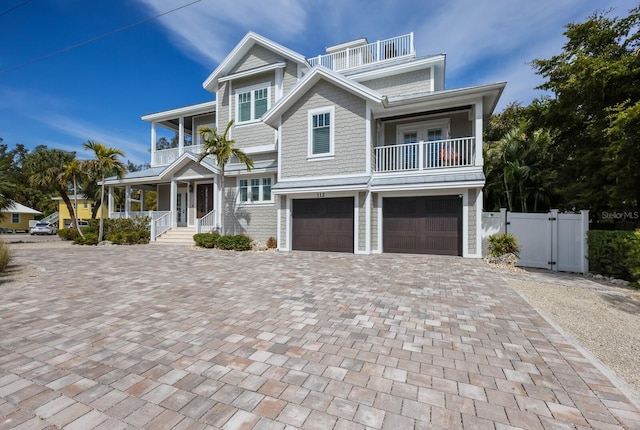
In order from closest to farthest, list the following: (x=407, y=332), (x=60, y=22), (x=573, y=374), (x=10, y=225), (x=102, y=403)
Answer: (x=102, y=403)
(x=573, y=374)
(x=407, y=332)
(x=60, y=22)
(x=10, y=225)

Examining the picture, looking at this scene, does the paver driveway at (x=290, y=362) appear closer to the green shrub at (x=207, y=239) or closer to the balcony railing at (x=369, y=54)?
the green shrub at (x=207, y=239)

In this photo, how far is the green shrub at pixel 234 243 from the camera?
527 inches

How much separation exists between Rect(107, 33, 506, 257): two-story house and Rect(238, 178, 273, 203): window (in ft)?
0.20

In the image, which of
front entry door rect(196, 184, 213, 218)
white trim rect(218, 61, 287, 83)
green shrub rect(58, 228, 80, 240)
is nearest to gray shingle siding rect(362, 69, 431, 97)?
→ white trim rect(218, 61, 287, 83)

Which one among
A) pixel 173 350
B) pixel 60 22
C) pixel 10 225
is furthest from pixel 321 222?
pixel 10 225

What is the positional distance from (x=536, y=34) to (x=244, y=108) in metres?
13.7

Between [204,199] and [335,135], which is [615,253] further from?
[204,199]

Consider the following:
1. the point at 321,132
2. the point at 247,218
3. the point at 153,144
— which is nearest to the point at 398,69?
the point at 321,132

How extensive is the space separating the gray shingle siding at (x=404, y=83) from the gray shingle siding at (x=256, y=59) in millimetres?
5363

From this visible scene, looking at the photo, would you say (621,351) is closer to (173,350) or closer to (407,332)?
(407,332)

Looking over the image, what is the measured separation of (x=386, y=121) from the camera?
13359mm

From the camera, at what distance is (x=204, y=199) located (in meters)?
17.9

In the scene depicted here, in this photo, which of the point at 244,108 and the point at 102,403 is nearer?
the point at 102,403

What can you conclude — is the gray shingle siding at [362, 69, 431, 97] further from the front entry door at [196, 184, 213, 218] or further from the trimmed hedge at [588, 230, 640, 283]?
the front entry door at [196, 184, 213, 218]
